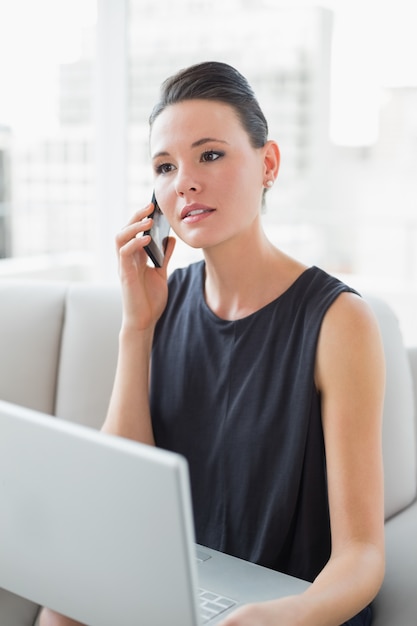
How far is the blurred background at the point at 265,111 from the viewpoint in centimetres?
289

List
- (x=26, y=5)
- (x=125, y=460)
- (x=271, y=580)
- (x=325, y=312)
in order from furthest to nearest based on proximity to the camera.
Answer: (x=26, y=5) → (x=325, y=312) → (x=271, y=580) → (x=125, y=460)

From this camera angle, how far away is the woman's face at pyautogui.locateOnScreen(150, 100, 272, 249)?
1407 millimetres

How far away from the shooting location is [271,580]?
1206 mm

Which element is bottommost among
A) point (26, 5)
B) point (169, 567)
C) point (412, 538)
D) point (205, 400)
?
point (412, 538)

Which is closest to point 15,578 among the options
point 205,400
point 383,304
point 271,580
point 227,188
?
point 271,580

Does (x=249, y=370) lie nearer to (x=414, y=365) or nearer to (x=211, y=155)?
(x=211, y=155)

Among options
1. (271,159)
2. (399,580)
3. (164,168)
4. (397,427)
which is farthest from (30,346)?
(399,580)

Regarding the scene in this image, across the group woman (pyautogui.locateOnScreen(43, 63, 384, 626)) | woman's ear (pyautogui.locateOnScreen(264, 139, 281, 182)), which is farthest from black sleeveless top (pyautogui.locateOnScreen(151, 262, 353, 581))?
woman's ear (pyautogui.locateOnScreen(264, 139, 281, 182))

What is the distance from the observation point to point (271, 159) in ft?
4.95

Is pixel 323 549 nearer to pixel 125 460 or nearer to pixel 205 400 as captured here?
pixel 205 400

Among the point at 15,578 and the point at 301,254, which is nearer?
the point at 15,578

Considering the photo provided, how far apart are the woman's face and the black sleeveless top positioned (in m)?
0.17

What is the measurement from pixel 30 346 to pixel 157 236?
463 millimetres

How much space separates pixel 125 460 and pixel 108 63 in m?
2.60
